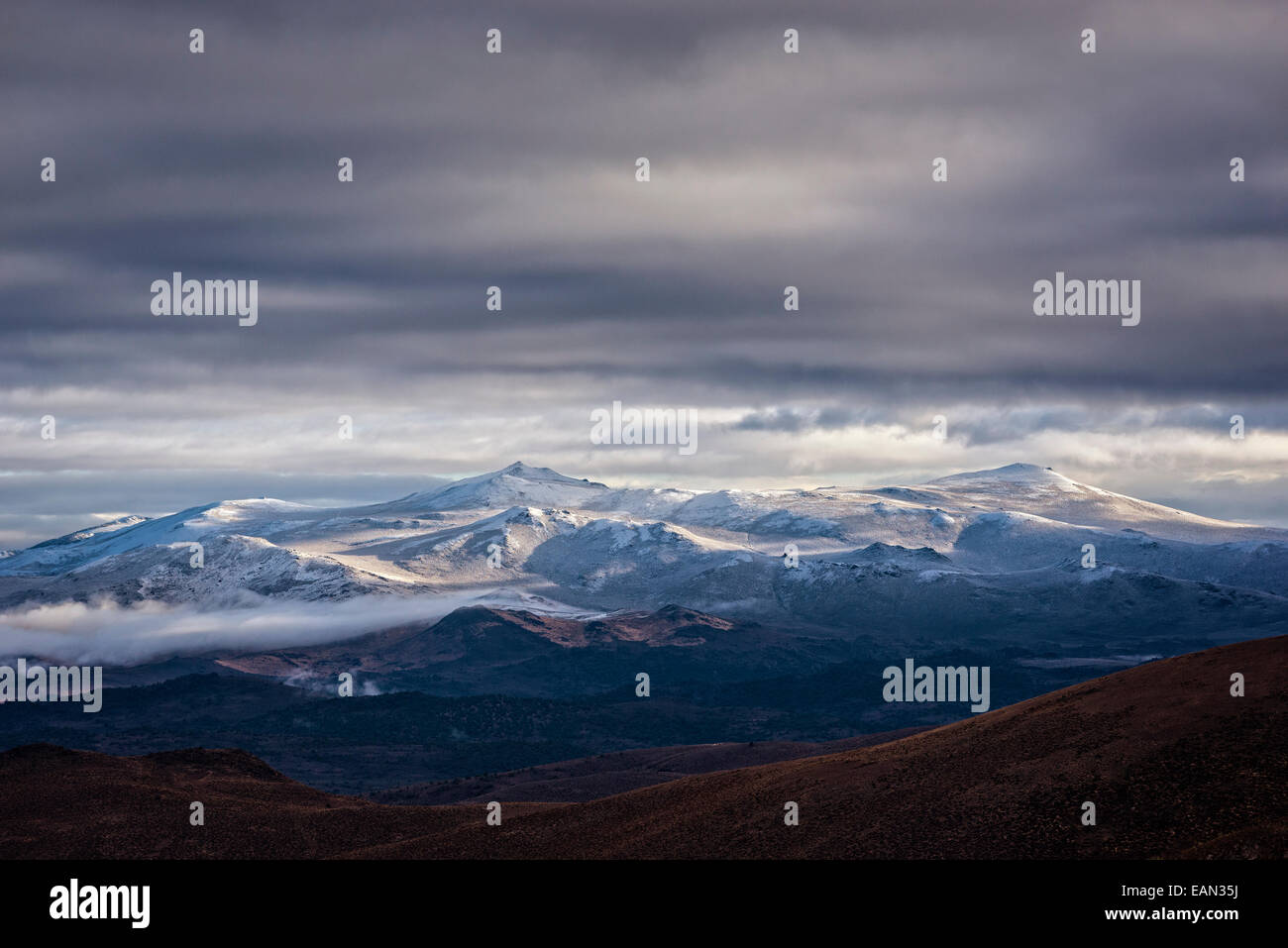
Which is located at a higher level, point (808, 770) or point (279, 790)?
point (808, 770)

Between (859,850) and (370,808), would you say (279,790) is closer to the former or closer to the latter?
(370,808)
